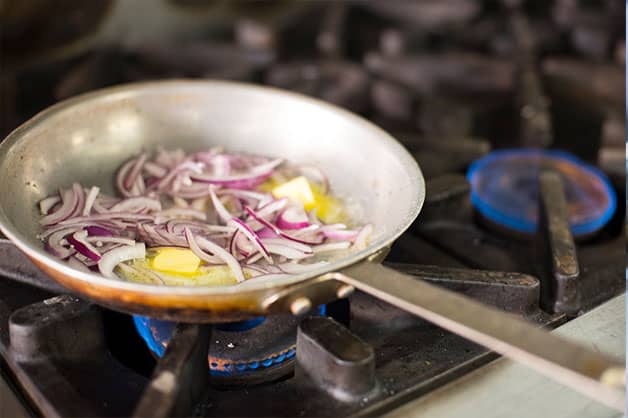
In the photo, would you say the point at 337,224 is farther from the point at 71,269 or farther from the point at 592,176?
the point at 592,176

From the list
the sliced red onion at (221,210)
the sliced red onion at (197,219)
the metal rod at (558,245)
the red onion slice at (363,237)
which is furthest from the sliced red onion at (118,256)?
the metal rod at (558,245)

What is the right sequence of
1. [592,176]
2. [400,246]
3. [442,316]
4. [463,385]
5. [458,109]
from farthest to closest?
[458,109], [592,176], [400,246], [463,385], [442,316]

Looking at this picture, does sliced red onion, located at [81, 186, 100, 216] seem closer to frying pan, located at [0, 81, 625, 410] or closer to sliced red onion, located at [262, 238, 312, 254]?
frying pan, located at [0, 81, 625, 410]

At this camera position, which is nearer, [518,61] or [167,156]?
[167,156]

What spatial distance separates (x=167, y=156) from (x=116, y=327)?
0.75 ft

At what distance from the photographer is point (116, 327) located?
75cm

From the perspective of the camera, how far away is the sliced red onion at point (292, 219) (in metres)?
0.78

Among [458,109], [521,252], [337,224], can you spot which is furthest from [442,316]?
[458,109]

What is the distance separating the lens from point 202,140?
94 centimetres

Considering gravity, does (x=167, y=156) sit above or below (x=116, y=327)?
above

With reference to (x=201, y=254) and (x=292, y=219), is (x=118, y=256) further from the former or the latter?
(x=292, y=219)

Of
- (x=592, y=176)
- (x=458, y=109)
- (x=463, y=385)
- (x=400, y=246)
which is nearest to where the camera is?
(x=463, y=385)

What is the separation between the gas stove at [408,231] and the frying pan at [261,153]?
0.06 meters

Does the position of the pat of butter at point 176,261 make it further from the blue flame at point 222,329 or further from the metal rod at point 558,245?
the metal rod at point 558,245
